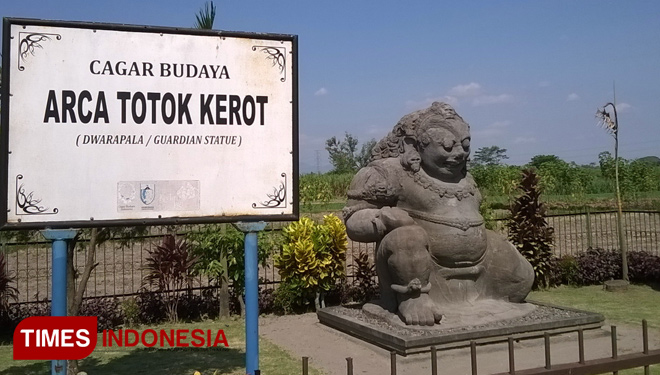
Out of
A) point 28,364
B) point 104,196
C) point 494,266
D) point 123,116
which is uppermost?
point 123,116

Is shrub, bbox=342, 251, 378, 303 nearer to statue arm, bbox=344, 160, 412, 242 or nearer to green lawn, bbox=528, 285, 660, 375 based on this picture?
green lawn, bbox=528, 285, 660, 375

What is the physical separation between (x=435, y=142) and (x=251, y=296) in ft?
11.8

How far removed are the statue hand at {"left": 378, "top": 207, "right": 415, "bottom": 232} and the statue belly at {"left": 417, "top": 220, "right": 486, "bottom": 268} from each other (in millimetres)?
208

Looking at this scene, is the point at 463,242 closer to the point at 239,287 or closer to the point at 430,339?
the point at 430,339

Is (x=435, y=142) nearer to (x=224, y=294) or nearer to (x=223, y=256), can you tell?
(x=223, y=256)

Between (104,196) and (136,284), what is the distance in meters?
10.0

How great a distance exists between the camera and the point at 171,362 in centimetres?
583

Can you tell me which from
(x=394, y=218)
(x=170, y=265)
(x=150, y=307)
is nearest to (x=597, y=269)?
(x=394, y=218)

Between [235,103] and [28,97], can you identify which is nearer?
[28,97]

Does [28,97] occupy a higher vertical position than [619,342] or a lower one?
higher

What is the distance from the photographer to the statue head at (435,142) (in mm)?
6500

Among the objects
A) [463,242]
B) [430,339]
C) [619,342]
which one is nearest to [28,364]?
[430,339]

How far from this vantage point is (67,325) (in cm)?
334

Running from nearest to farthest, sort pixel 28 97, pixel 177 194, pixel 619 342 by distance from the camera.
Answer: pixel 28 97 < pixel 177 194 < pixel 619 342
